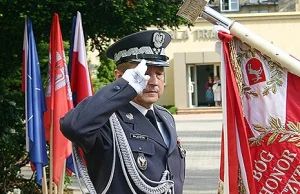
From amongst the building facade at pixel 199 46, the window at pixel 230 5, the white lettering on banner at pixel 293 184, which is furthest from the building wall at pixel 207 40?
the white lettering on banner at pixel 293 184

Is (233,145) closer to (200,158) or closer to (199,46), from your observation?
(200,158)

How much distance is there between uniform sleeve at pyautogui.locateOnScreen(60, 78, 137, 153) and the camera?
2385 mm

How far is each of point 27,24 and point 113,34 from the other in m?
1.18

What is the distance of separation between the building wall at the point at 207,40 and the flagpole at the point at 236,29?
23847mm

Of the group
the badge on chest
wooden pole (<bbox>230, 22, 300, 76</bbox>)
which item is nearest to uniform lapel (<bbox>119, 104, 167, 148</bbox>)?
the badge on chest

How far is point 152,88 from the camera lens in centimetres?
268

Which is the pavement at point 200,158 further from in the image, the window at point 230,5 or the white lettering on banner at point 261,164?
the window at point 230,5

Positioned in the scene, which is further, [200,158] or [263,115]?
[200,158]

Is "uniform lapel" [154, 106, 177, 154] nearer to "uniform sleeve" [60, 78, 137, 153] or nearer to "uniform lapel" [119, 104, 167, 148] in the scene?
"uniform lapel" [119, 104, 167, 148]

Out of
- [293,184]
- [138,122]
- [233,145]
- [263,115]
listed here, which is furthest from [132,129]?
[293,184]

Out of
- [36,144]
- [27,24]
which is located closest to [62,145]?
[36,144]

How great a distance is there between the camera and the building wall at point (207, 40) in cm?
2672

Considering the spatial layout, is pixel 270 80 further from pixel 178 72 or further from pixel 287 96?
pixel 178 72

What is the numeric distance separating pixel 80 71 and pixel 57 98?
33cm
